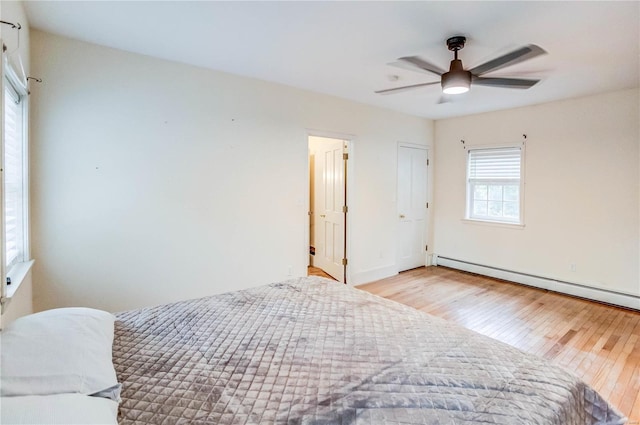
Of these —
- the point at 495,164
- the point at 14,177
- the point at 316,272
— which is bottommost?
the point at 316,272

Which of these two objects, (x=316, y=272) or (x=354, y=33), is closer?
(x=354, y=33)

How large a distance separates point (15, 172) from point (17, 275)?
70cm

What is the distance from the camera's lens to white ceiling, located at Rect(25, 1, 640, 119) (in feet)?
6.70

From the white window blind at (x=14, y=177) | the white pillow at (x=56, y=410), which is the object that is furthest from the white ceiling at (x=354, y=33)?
the white pillow at (x=56, y=410)

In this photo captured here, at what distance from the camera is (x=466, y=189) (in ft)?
16.6

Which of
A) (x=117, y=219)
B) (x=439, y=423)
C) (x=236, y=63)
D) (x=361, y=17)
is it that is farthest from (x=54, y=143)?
(x=439, y=423)

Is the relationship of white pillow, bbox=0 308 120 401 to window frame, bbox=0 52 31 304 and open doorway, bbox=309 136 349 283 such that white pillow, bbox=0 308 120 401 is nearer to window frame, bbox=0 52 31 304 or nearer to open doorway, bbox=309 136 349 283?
window frame, bbox=0 52 31 304

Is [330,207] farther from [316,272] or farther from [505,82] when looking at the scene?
[505,82]

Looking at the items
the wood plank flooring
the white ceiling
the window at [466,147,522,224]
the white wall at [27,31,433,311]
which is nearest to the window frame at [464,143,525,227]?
the window at [466,147,522,224]

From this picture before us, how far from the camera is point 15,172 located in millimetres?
2137

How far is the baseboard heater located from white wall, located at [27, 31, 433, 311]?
9.71ft

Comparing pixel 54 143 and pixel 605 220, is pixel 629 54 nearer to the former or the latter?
pixel 605 220

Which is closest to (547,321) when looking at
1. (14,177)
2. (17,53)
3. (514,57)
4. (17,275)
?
(514,57)

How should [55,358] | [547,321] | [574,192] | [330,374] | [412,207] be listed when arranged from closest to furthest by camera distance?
[55,358]
[330,374]
[547,321]
[574,192]
[412,207]
